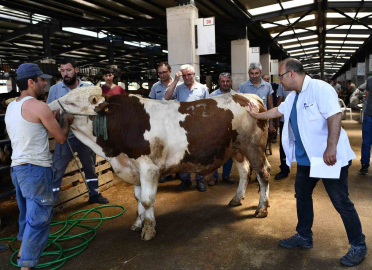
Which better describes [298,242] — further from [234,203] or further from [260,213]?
[234,203]

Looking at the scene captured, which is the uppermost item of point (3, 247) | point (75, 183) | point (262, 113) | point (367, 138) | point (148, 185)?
point (262, 113)

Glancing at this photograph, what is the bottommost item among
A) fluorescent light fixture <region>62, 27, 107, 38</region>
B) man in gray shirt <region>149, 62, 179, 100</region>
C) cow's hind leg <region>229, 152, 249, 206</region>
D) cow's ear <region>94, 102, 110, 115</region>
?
cow's hind leg <region>229, 152, 249, 206</region>

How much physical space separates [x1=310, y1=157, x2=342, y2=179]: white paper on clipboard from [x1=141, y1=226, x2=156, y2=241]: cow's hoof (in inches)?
71.9

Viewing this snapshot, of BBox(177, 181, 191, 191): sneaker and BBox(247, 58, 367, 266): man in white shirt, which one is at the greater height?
BBox(247, 58, 367, 266): man in white shirt

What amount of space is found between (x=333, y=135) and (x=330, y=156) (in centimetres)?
18

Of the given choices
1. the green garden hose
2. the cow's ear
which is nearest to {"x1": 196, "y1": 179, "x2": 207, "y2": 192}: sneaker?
the green garden hose

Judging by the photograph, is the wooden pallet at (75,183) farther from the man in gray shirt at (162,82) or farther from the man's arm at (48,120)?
the man's arm at (48,120)

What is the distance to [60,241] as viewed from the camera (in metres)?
3.61

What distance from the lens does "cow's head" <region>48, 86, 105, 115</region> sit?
10.7 ft

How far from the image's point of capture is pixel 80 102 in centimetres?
328

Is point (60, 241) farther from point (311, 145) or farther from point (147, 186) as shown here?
point (311, 145)

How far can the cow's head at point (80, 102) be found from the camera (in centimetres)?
325

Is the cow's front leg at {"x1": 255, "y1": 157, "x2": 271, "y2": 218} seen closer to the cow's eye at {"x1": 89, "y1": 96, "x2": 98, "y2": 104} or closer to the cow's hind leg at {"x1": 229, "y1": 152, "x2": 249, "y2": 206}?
the cow's hind leg at {"x1": 229, "y1": 152, "x2": 249, "y2": 206}

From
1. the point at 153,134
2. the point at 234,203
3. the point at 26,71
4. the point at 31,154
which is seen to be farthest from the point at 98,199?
the point at 26,71
